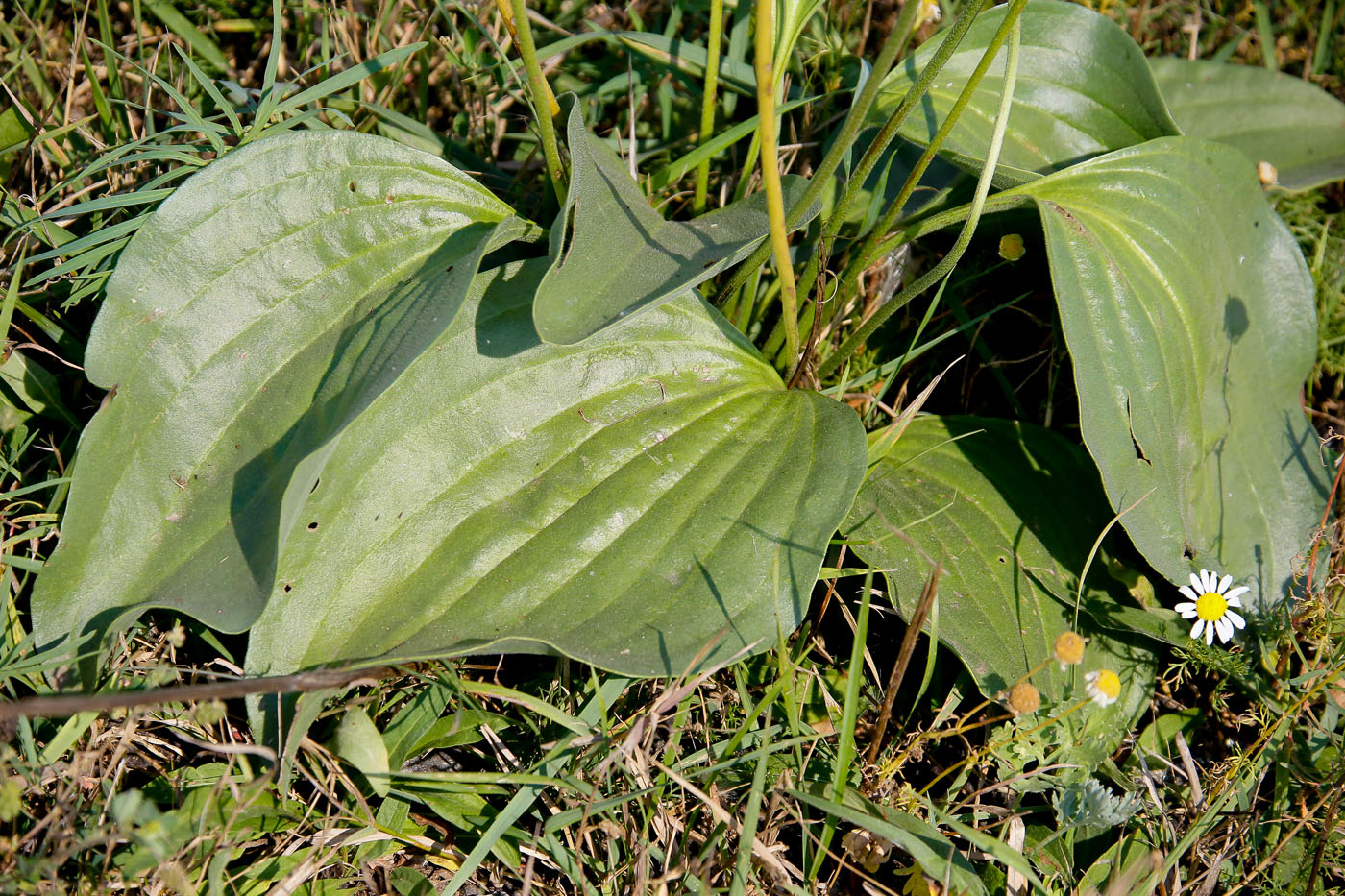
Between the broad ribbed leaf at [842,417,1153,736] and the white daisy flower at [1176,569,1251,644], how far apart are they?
0.13 meters

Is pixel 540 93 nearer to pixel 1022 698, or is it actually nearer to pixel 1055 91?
pixel 1055 91

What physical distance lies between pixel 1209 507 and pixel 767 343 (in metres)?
1.02

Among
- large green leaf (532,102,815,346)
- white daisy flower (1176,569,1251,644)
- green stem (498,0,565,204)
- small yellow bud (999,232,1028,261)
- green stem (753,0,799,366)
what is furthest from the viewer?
small yellow bud (999,232,1028,261)

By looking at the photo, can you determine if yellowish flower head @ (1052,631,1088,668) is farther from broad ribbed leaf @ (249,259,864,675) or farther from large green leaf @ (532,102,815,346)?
large green leaf @ (532,102,815,346)

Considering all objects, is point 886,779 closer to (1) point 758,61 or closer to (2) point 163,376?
(1) point 758,61

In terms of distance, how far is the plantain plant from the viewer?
64.2 inches

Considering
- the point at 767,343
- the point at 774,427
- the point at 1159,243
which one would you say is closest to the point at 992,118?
the point at 1159,243

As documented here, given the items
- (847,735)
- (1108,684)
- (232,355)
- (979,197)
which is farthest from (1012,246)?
(232,355)

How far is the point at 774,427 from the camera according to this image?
1914 mm

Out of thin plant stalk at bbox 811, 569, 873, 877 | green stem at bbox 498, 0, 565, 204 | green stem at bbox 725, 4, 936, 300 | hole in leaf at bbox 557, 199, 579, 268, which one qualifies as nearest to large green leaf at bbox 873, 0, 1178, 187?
green stem at bbox 725, 4, 936, 300

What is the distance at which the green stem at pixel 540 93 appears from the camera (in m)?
1.66

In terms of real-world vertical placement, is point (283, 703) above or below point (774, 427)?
below

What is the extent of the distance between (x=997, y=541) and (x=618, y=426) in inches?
32.8

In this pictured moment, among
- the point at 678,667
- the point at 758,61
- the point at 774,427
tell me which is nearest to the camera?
the point at 758,61
